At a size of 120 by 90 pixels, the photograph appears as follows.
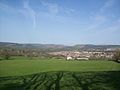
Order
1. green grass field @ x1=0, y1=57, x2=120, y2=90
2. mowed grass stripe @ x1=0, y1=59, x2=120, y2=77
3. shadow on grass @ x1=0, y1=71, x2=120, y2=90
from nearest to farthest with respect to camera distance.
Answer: shadow on grass @ x1=0, y1=71, x2=120, y2=90 → green grass field @ x1=0, y1=57, x2=120, y2=90 → mowed grass stripe @ x1=0, y1=59, x2=120, y2=77

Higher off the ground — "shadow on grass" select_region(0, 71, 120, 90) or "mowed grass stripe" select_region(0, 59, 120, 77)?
"shadow on grass" select_region(0, 71, 120, 90)

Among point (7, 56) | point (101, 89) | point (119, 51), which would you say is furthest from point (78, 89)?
point (7, 56)

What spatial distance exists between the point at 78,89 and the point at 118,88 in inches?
162

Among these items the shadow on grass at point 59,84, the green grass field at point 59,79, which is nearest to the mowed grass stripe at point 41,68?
the green grass field at point 59,79

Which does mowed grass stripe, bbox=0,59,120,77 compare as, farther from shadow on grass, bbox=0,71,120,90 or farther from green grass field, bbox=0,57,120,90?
shadow on grass, bbox=0,71,120,90

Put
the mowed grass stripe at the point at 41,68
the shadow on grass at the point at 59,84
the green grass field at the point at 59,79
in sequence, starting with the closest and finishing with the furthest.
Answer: the shadow on grass at the point at 59,84, the green grass field at the point at 59,79, the mowed grass stripe at the point at 41,68

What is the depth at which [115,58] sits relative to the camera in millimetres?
74125

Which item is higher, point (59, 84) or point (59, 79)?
point (59, 84)

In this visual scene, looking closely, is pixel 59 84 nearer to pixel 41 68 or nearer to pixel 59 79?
pixel 59 79

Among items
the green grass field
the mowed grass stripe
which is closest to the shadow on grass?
the green grass field

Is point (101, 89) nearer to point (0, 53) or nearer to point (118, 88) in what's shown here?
point (118, 88)

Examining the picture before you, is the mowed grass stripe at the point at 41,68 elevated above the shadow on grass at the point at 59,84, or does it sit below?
below

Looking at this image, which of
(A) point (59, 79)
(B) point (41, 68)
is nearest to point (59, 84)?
(A) point (59, 79)

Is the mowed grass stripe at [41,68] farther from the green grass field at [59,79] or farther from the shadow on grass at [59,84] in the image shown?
the shadow on grass at [59,84]
